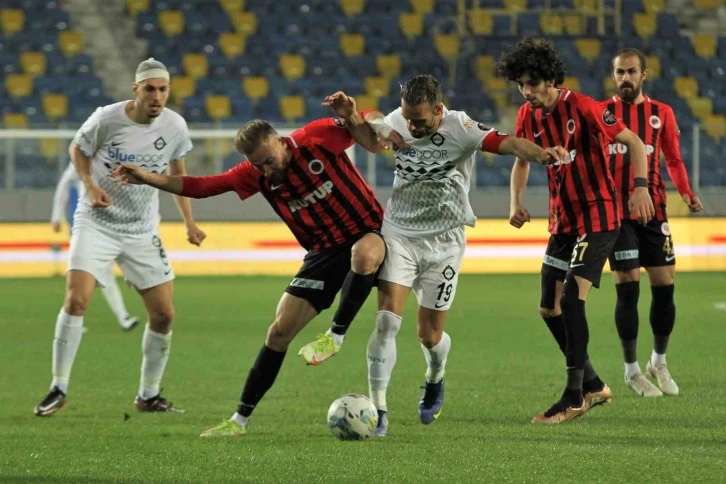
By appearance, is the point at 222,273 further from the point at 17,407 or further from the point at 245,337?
the point at 17,407

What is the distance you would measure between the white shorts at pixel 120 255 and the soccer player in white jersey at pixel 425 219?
1.57m

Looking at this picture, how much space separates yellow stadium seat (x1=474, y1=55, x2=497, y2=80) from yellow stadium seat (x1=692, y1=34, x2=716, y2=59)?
4.13 m

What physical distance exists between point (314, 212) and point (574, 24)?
1858cm

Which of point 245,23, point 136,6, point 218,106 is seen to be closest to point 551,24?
point 245,23

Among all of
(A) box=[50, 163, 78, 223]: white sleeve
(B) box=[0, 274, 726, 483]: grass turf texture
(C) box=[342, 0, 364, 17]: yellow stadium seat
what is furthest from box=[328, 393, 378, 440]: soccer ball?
(C) box=[342, 0, 364, 17]: yellow stadium seat

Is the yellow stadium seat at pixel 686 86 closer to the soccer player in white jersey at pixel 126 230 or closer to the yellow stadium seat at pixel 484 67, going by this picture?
the yellow stadium seat at pixel 484 67

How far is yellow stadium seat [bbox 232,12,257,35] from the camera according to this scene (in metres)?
23.2

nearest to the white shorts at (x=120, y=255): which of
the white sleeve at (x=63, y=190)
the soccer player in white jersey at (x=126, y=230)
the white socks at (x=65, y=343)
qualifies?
the soccer player in white jersey at (x=126, y=230)

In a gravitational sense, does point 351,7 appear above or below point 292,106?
above

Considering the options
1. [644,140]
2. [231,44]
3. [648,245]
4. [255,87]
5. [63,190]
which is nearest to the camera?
[644,140]

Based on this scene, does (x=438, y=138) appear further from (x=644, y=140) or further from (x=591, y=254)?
(x=644, y=140)

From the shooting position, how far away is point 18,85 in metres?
21.8

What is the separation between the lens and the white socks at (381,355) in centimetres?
612

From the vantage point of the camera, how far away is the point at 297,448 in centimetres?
561
